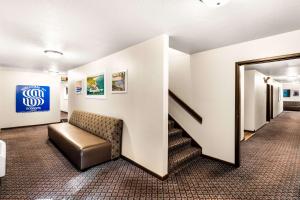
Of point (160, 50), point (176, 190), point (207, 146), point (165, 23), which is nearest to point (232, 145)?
point (207, 146)

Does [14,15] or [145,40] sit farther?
[145,40]

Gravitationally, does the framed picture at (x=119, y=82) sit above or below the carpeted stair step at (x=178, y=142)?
above

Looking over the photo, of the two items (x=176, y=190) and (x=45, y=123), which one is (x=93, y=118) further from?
(x=45, y=123)

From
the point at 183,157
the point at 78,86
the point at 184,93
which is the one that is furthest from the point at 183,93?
the point at 78,86

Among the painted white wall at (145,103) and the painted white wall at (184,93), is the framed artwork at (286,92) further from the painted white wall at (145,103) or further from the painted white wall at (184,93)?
the painted white wall at (145,103)

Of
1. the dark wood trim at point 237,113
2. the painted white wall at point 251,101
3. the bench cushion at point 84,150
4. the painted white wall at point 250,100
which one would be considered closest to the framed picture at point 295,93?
the painted white wall at point 251,101

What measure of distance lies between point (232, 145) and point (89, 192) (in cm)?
278

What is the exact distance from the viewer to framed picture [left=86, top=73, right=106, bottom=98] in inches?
169

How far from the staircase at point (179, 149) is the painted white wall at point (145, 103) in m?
0.39

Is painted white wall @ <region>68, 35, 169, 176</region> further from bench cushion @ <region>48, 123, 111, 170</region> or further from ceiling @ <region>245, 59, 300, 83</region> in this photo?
ceiling @ <region>245, 59, 300, 83</region>

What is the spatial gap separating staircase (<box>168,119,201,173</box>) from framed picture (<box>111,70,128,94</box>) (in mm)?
1539

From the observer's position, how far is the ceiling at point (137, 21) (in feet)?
5.95

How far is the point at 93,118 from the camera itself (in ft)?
13.9

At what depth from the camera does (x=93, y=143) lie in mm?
3211
